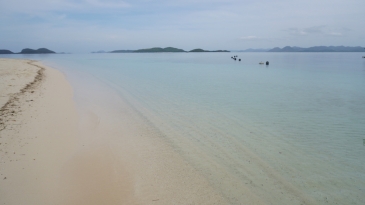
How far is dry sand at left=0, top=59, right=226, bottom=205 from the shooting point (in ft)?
13.9

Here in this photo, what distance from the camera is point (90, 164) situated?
5.45 metres

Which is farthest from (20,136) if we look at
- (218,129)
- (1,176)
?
(218,129)

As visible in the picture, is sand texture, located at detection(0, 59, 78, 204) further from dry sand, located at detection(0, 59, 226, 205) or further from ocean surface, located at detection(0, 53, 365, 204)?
ocean surface, located at detection(0, 53, 365, 204)

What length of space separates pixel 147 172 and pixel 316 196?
3.46 meters

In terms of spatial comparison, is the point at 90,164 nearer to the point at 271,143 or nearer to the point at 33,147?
the point at 33,147

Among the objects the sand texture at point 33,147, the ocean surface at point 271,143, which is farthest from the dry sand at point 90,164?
the ocean surface at point 271,143

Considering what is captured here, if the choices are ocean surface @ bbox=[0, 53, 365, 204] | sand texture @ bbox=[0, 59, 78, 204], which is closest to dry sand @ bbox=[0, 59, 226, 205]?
sand texture @ bbox=[0, 59, 78, 204]

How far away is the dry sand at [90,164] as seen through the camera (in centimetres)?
423

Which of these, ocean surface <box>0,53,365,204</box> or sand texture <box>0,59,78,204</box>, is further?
ocean surface <box>0,53,365,204</box>

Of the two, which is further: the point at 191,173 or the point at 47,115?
the point at 47,115

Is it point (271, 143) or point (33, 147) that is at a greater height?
point (33, 147)

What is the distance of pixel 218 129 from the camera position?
314 inches

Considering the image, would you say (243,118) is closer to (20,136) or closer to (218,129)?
(218,129)

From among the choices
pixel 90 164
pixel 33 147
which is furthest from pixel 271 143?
pixel 33 147
